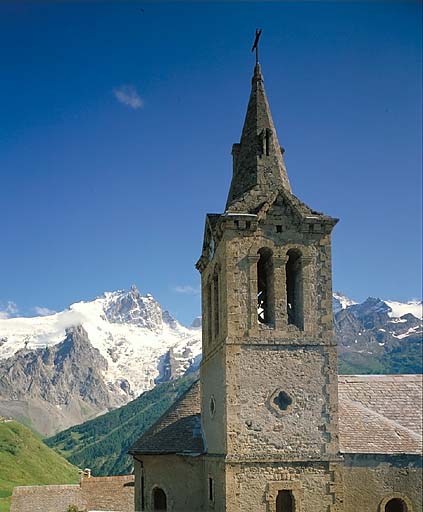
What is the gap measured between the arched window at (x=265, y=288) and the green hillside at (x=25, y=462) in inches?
3949

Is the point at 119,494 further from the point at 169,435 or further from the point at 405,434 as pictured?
the point at 405,434

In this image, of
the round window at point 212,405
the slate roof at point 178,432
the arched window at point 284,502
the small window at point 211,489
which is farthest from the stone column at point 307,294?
the slate roof at point 178,432

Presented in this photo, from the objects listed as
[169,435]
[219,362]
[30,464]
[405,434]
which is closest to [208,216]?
[219,362]

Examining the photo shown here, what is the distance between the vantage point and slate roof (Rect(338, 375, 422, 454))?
81.6 feet

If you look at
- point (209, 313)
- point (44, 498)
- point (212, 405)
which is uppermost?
point (209, 313)

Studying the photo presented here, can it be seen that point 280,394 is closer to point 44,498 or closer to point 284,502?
point 284,502

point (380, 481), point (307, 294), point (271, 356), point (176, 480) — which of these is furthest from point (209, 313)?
point (380, 481)

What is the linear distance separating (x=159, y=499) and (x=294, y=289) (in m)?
11.0

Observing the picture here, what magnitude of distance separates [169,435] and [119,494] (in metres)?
20.8

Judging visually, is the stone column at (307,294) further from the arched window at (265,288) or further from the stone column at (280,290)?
the arched window at (265,288)

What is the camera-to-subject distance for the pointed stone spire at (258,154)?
26.7m

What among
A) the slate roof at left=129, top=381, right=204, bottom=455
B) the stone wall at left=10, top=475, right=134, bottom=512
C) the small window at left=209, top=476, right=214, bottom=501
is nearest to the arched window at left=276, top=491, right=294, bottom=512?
the small window at left=209, top=476, right=214, bottom=501

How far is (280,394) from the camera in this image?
24422 mm

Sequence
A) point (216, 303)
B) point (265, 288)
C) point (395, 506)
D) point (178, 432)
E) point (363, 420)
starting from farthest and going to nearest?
point (178, 432)
point (216, 303)
point (265, 288)
point (363, 420)
point (395, 506)
